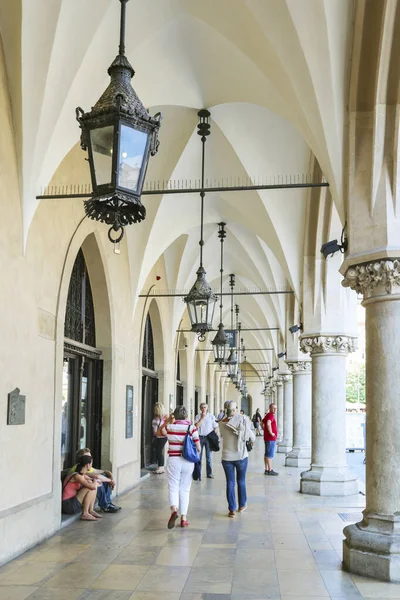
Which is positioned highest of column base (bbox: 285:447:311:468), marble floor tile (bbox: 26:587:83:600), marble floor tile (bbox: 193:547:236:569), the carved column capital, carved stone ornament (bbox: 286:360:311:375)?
carved stone ornament (bbox: 286:360:311:375)

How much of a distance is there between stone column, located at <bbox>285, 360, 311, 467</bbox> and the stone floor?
4.98 meters

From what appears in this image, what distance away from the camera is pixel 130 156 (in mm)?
3842

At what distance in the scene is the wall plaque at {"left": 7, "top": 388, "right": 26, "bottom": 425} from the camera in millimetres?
6168

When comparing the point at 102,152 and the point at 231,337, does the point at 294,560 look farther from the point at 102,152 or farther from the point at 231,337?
the point at 231,337

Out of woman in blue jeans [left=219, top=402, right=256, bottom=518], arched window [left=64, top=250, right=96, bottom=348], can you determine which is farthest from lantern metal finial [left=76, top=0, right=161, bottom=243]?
arched window [left=64, top=250, right=96, bottom=348]

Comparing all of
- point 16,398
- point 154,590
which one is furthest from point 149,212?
point 154,590

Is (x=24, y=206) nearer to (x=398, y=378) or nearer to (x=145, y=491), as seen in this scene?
(x=398, y=378)

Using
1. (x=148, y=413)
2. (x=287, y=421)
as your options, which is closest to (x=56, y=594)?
(x=148, y=413)

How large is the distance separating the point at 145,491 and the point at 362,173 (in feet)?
23.7

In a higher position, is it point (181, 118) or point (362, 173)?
point (181, 118)

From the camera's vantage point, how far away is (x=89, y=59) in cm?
681

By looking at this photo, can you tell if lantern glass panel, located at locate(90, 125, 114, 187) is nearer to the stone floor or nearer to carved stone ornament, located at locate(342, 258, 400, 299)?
carved stone ornament, located at locate(342, 258, 400, 299)

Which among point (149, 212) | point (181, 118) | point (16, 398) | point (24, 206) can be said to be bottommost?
point (16, 398)

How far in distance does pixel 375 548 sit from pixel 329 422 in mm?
4859
